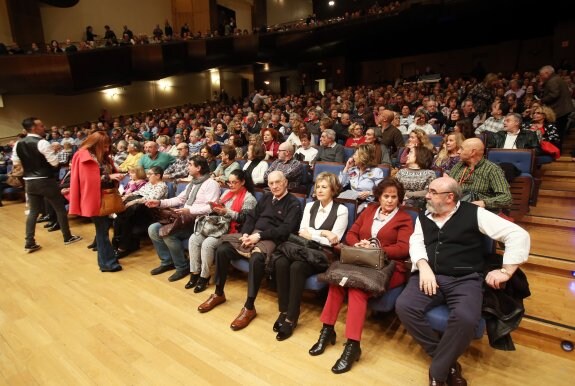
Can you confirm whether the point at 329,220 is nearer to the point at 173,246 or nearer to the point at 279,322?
the point at 279,322

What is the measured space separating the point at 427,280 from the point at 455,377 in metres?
0.42

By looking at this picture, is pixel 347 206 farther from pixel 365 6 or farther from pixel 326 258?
pixel 365 6

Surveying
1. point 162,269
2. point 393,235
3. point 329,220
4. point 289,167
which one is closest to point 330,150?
point 289,167

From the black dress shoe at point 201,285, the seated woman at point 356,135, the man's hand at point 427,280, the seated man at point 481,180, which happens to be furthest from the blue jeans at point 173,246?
the seated woman at point 356,135

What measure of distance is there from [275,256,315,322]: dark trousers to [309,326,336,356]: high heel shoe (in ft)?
0.66

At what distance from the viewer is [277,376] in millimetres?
1653

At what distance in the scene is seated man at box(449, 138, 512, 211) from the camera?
6.63ft

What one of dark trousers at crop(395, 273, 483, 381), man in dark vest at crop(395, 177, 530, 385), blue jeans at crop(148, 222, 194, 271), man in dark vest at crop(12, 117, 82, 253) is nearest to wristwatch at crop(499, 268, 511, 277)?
man in dark vest at crop(395, 177, 530, 385)

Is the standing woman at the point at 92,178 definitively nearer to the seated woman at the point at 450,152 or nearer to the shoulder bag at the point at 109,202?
the shoulder bag at the point at 109,202

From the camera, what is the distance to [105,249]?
2861 millimetres

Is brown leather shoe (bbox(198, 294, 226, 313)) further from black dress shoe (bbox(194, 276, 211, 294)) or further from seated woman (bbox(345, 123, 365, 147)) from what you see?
seated woman (bbox(345, 123, 365, 147))

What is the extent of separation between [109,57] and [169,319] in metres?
9.77

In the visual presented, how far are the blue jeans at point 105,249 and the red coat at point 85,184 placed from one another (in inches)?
6.9

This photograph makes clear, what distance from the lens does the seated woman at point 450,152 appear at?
8.77 feet
